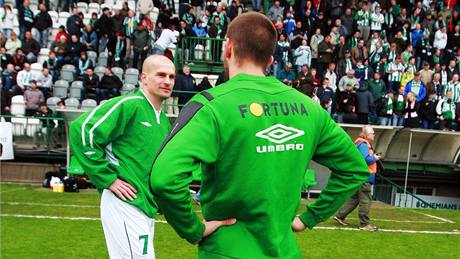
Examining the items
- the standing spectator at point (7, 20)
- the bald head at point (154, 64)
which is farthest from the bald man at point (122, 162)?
the standing spectator at point (7, 20)

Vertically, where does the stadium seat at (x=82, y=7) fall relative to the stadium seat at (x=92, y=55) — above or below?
above

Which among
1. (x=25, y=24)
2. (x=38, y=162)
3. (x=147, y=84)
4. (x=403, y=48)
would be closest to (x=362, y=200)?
(x=147, y=84)

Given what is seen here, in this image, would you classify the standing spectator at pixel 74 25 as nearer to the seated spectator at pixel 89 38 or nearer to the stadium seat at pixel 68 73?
the seated spectator at pixel 89 38

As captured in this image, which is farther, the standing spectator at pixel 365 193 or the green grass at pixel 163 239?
the standing spectator at pixel 365 193

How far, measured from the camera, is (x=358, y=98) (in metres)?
22.7

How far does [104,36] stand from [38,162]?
21.0ft

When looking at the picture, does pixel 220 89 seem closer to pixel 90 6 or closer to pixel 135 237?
pixel 135 237

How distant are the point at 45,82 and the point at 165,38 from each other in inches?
172

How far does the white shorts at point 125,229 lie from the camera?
17.1 feet

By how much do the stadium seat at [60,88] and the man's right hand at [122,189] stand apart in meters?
18.4

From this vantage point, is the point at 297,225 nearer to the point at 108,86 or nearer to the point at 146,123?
the point at 146,123

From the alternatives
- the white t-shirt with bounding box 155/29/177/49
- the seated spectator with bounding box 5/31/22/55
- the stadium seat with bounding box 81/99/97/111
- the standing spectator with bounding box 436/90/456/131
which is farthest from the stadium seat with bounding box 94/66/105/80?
the standing spectator with bounding box 436/90/456/131

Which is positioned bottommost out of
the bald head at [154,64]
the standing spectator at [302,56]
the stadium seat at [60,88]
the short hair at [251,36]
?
the stadium seat at [60,88]

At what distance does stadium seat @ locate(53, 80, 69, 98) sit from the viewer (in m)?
23.0
